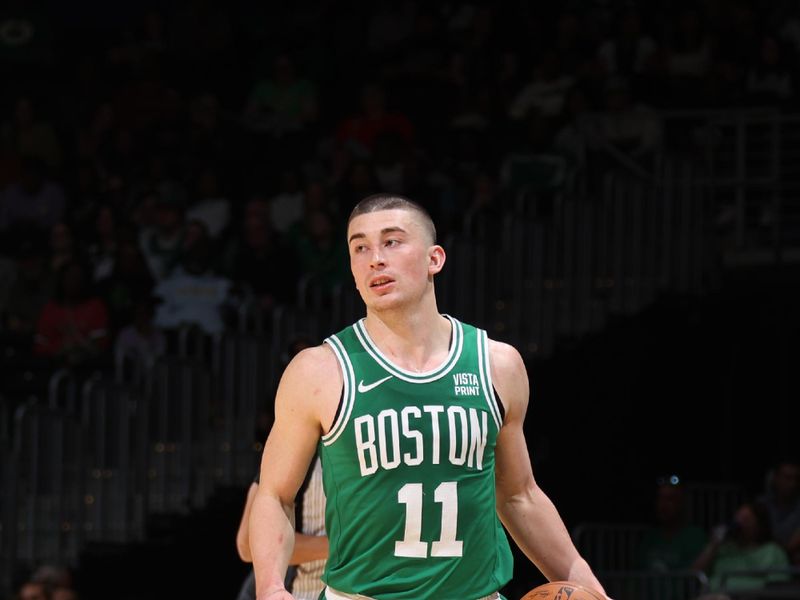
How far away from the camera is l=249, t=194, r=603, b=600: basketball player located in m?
5.49

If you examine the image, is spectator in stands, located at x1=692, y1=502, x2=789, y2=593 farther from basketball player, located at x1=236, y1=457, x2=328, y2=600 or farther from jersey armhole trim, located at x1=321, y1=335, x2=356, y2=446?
jersey armhole trim, located at x1=321, y1=335, x2=356, y2=446

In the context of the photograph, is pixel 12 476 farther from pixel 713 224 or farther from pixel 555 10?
pixel 555 10

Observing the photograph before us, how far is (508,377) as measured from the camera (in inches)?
226

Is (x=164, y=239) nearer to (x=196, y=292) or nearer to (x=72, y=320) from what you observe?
(x=196, y=292)

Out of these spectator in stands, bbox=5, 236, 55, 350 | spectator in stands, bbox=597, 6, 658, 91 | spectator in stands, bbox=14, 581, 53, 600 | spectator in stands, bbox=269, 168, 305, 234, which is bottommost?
spectator in stands, bbox=14, 581, 53, 600

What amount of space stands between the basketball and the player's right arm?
2.46ft

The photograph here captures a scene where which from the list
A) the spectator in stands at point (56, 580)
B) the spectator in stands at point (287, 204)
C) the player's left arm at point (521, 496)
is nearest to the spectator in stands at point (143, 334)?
the spectator in stands at point (287, 204)

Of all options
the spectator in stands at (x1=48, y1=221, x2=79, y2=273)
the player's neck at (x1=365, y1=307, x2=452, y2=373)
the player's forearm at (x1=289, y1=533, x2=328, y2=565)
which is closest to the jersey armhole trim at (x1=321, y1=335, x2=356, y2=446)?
the player's neck at (x1=365, y1=307, x2=452, y2=373)

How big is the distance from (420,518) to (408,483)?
11cm

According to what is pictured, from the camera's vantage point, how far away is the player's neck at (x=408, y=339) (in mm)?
5660

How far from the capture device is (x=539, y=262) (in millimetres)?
13195

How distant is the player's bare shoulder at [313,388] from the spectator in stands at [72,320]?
26.7ft

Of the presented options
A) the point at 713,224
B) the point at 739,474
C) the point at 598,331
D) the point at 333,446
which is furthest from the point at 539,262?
the point at 333,446

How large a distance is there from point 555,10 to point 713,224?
3715 millimetres
